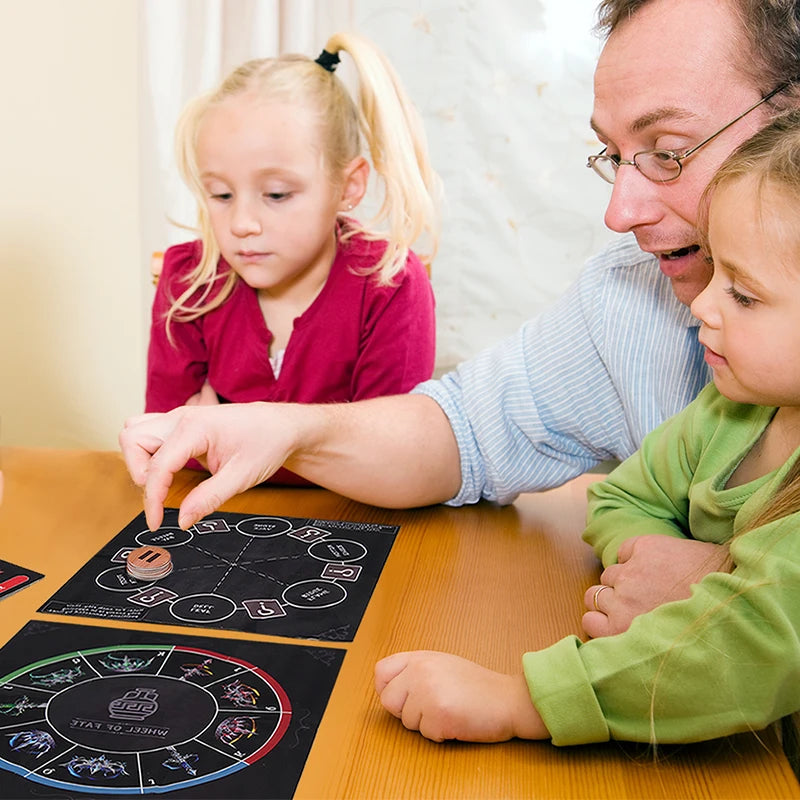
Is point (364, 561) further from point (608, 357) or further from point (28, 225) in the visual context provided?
point (28, 225)

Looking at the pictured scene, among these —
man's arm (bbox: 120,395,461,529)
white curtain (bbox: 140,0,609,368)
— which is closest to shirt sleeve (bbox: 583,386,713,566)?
man's arm (bbox: 120,395,461,529)

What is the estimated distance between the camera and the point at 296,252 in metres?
1.61

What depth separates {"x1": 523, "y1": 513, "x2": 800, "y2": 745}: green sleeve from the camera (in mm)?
696

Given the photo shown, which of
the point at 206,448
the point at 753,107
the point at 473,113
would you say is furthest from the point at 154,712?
the point at 473,113

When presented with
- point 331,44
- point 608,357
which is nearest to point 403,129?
point 331,44

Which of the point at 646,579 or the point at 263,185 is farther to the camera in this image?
the point at 263,185

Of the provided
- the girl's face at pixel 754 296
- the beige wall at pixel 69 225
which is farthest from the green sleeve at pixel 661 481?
the beige wall at pixel 69 225

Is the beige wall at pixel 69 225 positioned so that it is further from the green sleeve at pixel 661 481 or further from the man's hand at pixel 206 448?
the green sleeve at pixel 661 481

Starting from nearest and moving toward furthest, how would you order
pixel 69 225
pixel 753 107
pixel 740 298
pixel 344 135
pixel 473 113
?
1. pixel 740 298
2. pixel 753 107
3. pixel 344 135
4. pixel 69 225
5. pixel 473 113

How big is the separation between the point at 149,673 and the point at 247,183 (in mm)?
934

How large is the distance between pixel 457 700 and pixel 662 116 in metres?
0.62

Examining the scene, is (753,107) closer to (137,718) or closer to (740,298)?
(740,298)

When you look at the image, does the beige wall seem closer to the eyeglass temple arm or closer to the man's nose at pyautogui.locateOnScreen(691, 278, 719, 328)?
the eyeglass temple arm

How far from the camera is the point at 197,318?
172cm
